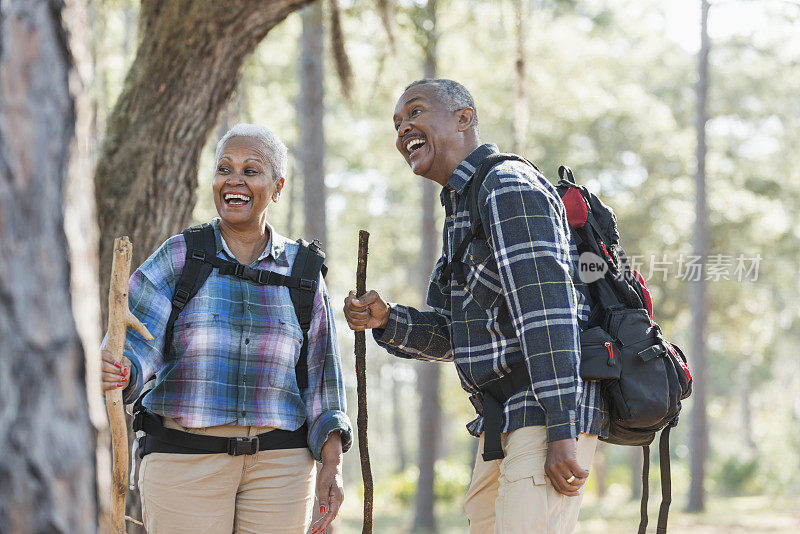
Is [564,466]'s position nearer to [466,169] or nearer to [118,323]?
[466,169]

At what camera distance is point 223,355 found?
3258 mm

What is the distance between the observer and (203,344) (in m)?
3.24

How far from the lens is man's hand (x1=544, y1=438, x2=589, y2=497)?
2.78 meters

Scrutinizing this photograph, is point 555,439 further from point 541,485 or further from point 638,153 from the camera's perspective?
point 638,153

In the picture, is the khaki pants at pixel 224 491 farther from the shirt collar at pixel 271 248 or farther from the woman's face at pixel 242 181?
the woman's face at pixel 242 181

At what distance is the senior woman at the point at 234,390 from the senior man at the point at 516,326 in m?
0.64

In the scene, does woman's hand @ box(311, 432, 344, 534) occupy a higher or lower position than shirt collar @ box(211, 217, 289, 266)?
lower

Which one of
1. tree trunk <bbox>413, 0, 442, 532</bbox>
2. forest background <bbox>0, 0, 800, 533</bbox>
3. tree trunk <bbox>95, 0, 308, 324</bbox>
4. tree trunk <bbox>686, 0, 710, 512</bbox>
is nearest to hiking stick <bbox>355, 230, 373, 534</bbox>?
tree trunk <bbox>95, 0, 308, 324</bbox>

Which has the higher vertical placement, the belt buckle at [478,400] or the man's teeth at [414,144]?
the man's teeth at [414,144]

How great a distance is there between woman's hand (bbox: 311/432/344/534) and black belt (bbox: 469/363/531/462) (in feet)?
2.10

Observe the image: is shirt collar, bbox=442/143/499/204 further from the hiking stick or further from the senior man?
the hiking stick

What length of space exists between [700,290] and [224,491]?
1421 centimetres

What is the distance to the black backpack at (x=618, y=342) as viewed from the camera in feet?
9.47

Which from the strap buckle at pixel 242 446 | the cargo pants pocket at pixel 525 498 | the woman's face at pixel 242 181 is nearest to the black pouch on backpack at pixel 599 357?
the cargo pants pocket at pixel 525 498
